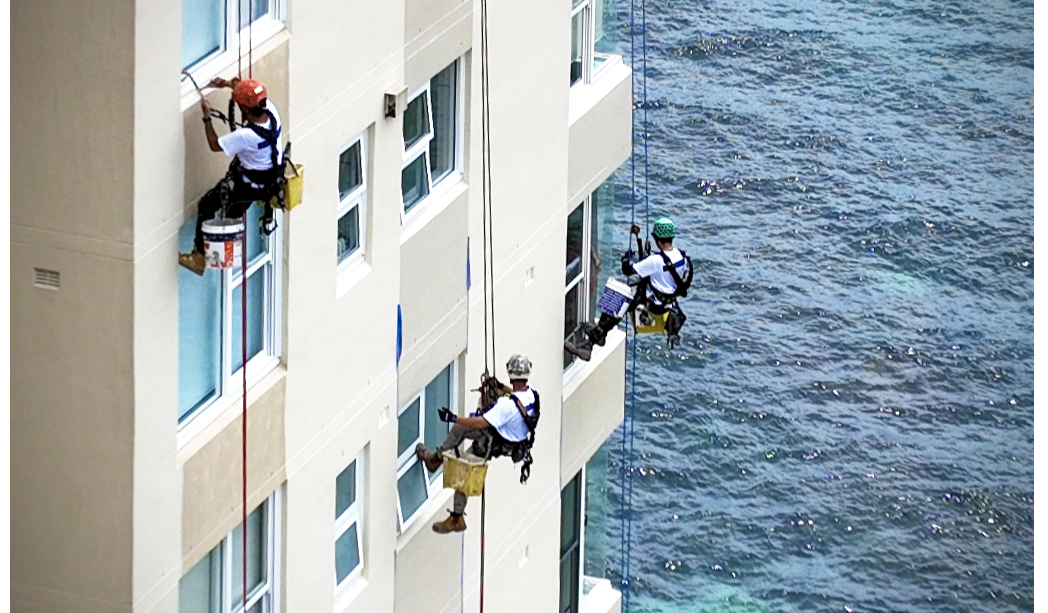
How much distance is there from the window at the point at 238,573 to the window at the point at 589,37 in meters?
6.66

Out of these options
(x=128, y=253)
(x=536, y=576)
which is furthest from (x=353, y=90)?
(x=536, y=576)

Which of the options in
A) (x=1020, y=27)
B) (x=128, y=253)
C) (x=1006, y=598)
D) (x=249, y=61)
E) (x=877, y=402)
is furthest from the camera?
(x=1020, y=27)

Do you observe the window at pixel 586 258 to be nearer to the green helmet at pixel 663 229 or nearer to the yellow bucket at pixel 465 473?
the green helmet at pixel 663 229

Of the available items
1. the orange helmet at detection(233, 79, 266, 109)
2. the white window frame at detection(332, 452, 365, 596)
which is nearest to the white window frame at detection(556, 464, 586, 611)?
the white window frame at detection(332, 452, 365, 596)

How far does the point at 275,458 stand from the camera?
1419 cm

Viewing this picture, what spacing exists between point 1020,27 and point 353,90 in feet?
140

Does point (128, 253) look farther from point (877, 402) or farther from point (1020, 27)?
point (1020, 27)

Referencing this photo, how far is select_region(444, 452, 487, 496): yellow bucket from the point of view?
16.7m

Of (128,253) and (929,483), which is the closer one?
(128,253)

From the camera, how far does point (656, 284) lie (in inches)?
806

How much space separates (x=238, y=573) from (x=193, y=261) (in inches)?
98.2

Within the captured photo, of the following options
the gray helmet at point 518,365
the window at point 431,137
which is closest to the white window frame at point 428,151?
the window at point 431,137

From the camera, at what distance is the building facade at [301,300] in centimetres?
1195

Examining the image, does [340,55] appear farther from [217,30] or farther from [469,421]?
[469,421]
